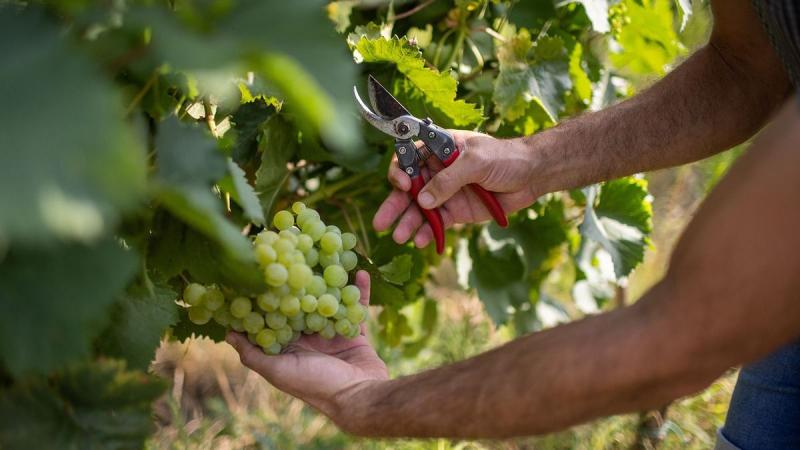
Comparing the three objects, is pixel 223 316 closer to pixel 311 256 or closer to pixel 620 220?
pixel 311 256

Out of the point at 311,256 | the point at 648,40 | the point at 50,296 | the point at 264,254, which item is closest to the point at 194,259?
the point at 264,254

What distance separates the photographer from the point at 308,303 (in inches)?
42.1

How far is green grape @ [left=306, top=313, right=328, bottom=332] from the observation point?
110 centimetres

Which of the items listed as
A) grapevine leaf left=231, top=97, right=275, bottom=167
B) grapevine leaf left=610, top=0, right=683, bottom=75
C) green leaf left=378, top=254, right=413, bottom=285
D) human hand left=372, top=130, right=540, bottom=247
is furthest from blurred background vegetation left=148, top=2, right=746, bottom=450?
grapevine leaf left=231, top=97, right=275, bottom=167

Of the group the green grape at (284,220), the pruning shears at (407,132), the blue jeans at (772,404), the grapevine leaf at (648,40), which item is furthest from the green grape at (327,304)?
the grapevine leaf at (648,40)

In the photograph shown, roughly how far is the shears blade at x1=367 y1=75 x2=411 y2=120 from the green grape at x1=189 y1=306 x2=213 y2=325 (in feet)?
1.41

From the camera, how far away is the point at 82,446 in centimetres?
82

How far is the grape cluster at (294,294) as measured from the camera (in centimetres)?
103

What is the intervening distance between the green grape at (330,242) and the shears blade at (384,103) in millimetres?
295

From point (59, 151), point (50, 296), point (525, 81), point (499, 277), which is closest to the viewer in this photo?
point (59, 151)

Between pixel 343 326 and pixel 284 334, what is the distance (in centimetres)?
7

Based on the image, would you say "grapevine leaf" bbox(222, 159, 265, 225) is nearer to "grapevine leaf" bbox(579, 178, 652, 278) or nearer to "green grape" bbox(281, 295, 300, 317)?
"green grape" bbox(281, 295, 300, 317)

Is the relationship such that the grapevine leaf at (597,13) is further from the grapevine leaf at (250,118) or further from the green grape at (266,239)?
the green grape at (266,239)

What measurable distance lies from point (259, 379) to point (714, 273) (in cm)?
186
